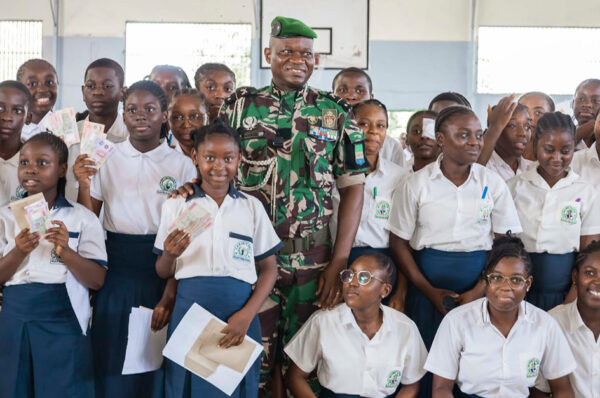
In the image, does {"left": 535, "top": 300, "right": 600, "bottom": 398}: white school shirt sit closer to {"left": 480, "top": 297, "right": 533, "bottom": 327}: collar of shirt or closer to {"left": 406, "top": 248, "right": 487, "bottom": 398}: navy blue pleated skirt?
{"left": 480, "top": 297, "right": 533, "bottom": 327}: collar of shirt

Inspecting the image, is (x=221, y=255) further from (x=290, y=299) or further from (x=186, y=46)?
(x=186, y=46)

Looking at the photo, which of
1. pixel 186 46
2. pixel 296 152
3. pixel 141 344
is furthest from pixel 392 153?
pixel 186 46

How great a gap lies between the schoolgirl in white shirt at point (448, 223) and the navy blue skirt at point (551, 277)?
33 centimetres

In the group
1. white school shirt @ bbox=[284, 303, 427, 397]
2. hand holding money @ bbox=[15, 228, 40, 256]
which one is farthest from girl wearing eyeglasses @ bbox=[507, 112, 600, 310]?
hand holding money @ bbox=[15, 228, 40, 256]

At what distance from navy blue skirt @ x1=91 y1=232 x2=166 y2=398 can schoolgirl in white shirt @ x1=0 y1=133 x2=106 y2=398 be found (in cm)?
11

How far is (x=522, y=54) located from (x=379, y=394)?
Answer: 10175 millimetres

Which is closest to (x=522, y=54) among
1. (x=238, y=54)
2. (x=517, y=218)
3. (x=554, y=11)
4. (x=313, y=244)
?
(x=554, y=11)

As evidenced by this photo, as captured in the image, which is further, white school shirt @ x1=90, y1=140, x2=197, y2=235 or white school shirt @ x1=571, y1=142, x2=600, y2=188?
white school shirt @ x1=571, y1=142, x2=600, y2=188

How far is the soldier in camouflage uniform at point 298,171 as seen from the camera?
10.4 ft

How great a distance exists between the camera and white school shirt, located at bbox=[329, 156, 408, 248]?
12.4 feet

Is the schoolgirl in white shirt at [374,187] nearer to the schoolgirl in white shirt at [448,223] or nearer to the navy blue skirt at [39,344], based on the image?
the schoolgirl in white shirt at [448,223]

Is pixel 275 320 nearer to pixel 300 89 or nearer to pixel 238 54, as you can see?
pixel 300 89

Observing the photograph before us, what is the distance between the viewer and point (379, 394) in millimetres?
3326

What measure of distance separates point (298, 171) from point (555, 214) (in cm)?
164
